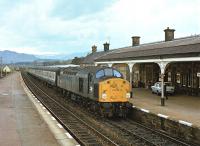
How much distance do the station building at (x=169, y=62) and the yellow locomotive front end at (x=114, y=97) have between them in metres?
4.69

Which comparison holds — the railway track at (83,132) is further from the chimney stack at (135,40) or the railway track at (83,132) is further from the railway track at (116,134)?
the chimney stack at (135,40)

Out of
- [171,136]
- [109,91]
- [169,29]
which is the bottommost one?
[171,136]

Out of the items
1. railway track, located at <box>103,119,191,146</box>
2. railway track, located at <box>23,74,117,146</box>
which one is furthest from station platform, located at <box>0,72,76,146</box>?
railway track, located at <box>103,119,191,146</box>

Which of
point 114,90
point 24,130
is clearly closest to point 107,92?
point 114,90

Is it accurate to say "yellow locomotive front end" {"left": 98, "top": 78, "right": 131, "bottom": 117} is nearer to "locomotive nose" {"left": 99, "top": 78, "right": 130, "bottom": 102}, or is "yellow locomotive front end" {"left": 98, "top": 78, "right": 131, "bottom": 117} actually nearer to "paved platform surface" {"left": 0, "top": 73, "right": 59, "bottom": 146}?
"locomotive nose" {"left": 99, "top": 78, "right": 130, "bottom": 102}

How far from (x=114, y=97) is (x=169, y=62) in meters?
8.18

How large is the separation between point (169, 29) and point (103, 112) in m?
22.5

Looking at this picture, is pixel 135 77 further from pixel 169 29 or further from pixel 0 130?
pixel 0 130

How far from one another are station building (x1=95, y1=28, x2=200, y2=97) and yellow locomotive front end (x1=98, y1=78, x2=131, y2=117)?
469 centimetres

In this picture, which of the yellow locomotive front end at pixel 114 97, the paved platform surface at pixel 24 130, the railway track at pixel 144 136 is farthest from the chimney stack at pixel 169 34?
the paved platform surface at pixel 24 130

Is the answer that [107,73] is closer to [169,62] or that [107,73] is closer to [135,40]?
[169,62]

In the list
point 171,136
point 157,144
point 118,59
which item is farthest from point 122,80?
point 118,59

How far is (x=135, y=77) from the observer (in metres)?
46.5

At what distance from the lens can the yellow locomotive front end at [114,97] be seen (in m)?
21.2
